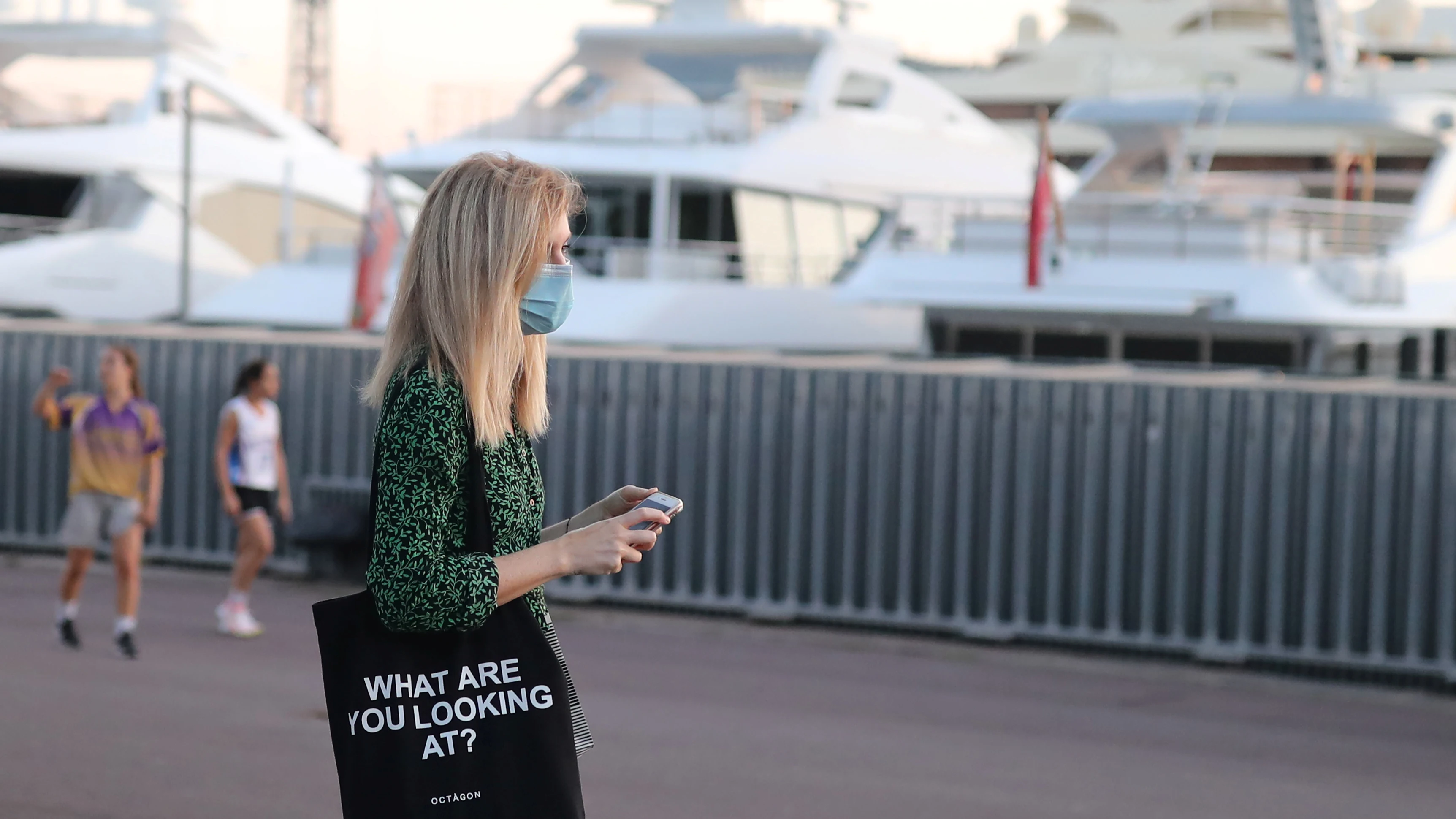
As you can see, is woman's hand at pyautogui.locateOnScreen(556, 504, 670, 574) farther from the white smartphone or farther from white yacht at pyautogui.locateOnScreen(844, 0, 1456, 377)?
white yacht at pyautogui.locateOnScreen(844, 0, 1456, 377)

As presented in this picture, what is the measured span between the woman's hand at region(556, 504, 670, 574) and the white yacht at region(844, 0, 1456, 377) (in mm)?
15609

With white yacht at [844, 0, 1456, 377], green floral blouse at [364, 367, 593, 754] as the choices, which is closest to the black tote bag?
green floral blouse at [364, 367, 593, 754]

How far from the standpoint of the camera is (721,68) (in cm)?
2770

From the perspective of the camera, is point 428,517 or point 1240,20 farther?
point 1240,20

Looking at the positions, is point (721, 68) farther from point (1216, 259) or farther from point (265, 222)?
point (1216, 259)

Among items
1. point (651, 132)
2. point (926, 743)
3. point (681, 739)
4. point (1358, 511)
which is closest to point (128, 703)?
point (681, 739)

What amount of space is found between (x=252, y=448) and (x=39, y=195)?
2174cm

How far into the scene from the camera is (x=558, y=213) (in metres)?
2.92

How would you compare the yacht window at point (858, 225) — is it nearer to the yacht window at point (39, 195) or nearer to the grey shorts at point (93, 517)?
the yacht window at point (39, 195)

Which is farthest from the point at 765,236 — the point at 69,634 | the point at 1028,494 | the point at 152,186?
the point at 69,634

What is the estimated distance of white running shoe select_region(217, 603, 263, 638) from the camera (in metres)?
10.8

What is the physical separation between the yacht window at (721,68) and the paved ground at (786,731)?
1689 centimetres

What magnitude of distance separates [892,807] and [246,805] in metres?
2.48

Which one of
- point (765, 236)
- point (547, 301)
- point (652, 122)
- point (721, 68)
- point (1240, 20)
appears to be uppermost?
point (1240, 20)
